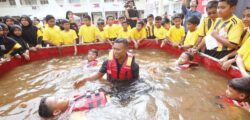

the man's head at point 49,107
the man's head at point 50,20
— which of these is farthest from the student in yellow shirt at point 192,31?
the man's head at point 50,20

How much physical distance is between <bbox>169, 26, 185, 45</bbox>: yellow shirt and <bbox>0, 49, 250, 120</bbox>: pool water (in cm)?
112

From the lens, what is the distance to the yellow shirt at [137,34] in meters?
7.41

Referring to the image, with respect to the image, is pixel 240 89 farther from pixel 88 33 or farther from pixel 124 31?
pixel 88 33

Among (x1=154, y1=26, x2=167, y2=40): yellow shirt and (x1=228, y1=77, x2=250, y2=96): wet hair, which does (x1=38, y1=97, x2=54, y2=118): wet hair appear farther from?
(x1=154, y1=26, x2=167, y2=40): yellow shirt

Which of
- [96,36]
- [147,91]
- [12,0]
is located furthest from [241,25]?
[12,0]

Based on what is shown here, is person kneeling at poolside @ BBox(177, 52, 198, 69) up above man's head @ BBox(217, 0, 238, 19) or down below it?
below

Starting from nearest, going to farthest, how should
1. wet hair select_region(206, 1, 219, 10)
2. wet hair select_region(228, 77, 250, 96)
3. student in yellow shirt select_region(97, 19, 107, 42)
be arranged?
wet hair select_region(228, 77, 250, 96) → wet hair select_region(206, 1, 219, 10) → student in yellow shirt select_region(97, 19, 107, 42)

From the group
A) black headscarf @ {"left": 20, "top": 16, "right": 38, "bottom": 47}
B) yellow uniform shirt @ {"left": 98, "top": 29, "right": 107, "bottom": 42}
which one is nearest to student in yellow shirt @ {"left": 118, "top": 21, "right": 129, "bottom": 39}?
yellow uniform shirt @ {"left": 98, "top": 29, "right": 107, "bottom": 42}

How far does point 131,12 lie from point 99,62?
314 centimetres

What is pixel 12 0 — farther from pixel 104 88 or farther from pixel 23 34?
pixel 104 88

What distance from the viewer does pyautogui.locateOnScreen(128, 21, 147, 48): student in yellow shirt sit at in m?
7.28

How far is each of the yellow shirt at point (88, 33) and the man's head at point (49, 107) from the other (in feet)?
15.9

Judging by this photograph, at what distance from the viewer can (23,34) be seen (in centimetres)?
684

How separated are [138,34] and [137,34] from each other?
0.04 metres
